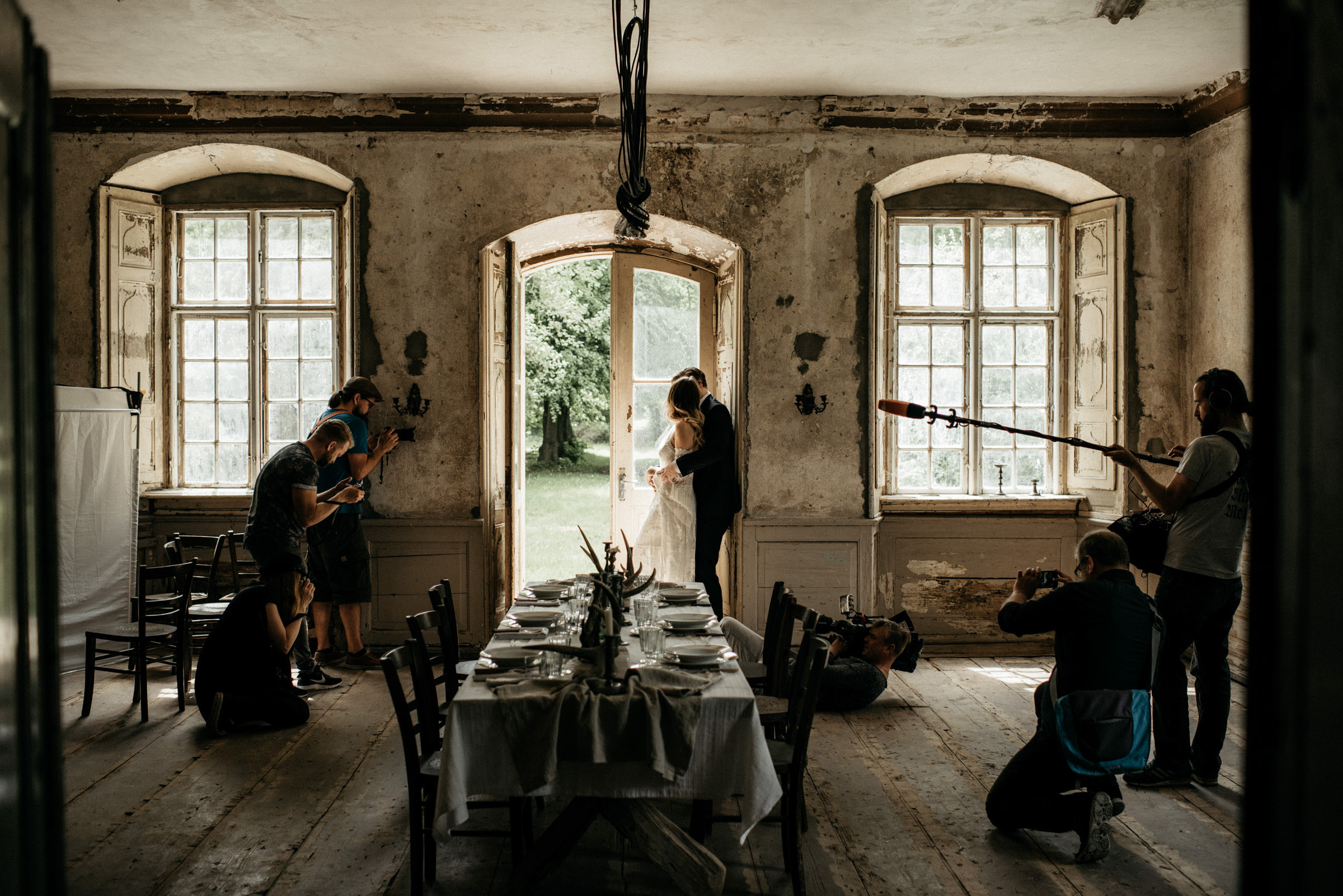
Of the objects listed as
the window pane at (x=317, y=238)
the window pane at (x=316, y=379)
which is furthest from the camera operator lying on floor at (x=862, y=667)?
the window pane at (x=317, y=238)

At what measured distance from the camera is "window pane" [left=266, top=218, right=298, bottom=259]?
6953 millimetres

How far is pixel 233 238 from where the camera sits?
698cm

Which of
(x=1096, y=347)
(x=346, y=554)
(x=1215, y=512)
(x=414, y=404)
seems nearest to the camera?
(x=1215, y=512)

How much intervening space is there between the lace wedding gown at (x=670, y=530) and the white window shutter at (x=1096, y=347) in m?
2.95

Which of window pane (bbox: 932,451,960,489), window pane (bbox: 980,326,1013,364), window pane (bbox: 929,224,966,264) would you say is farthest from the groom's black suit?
window pane (bbox: 980,326,1013,364)

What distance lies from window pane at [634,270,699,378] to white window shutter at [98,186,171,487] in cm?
361

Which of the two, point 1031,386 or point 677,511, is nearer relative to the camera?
point 677,511

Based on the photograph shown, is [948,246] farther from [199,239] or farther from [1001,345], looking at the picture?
[199,239]

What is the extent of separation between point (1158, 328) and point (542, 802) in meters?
5.29

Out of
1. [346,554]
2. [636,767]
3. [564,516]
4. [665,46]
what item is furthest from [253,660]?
[564,516]

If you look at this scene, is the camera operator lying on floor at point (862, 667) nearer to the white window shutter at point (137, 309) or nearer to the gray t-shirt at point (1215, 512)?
the gray t-shirt at point (1215, 512)

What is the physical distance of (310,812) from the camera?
147 inches

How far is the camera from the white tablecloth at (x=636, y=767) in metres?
2.76

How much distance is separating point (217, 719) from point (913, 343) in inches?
→ 209
